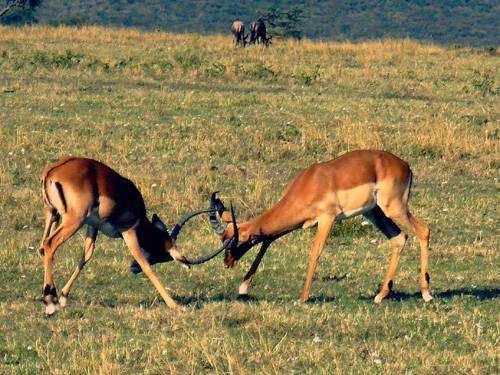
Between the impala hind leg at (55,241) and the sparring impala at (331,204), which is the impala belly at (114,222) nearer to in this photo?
the impala hind leg at (55,241)

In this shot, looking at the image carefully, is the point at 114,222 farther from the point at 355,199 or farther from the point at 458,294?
the point at 458,294

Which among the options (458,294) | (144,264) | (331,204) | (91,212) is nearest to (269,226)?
(331,204)

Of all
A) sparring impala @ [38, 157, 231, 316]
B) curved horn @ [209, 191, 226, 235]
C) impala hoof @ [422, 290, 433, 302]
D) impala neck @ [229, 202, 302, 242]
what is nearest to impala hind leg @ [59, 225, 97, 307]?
sparring impala @ [38, 157, 231, 316]

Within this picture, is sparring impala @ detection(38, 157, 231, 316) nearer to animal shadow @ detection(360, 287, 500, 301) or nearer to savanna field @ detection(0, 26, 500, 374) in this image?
savanna field @ detection(0, 26, 500, 374)

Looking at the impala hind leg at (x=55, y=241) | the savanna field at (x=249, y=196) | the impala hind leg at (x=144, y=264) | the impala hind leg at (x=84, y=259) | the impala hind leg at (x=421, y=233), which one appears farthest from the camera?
the impala hind leg at (x=421, y=233)

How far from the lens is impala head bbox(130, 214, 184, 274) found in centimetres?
878

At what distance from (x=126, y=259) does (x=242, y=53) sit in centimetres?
1835

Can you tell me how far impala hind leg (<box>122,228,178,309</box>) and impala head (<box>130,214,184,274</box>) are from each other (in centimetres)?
15

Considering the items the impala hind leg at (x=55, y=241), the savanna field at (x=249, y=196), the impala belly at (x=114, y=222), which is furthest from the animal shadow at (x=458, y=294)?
the impala hind leg at (x=55, y=241)

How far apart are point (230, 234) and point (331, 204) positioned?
2.86ft

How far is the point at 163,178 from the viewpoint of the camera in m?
13.5

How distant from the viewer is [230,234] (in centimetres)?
873

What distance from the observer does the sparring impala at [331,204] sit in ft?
28.3

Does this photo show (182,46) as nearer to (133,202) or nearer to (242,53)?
(242,53)
